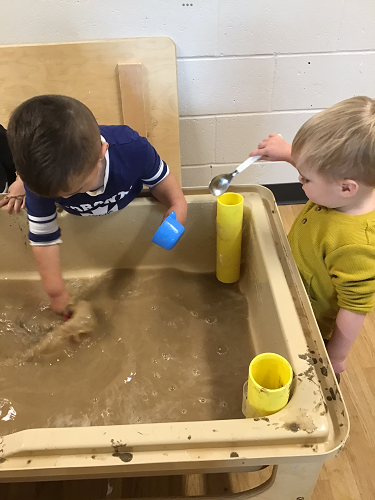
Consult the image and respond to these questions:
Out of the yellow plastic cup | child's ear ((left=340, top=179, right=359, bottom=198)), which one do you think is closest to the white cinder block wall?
child's ear ((left=340, top=179, right=359, bottom=198))

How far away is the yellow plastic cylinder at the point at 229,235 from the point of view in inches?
36.6

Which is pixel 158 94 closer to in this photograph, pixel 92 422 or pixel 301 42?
pixel 301 42

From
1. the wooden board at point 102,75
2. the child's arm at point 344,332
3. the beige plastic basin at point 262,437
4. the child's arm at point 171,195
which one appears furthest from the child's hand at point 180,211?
the wooden board at point 102,75

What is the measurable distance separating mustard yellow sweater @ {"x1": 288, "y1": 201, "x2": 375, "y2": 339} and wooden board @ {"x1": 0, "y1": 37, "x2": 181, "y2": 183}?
2.25 ft

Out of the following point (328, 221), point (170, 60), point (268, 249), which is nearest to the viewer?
point (328, 221)

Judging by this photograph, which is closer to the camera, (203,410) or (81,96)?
(203,410)

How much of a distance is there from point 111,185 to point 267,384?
0.53 m

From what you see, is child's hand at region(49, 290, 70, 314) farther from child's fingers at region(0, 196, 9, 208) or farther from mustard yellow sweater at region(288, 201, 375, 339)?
mustard yellow sweater at region(288, 201, 375, 339)

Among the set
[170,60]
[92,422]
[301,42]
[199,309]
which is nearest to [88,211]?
[199,309]

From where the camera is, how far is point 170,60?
1.23 m

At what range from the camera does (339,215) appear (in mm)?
739

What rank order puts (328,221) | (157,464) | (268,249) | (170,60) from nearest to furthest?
→ (157,464), (328,221), (268,249), (170,60)

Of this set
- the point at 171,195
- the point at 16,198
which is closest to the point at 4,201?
the point at 16,198

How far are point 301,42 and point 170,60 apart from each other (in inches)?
16.6
